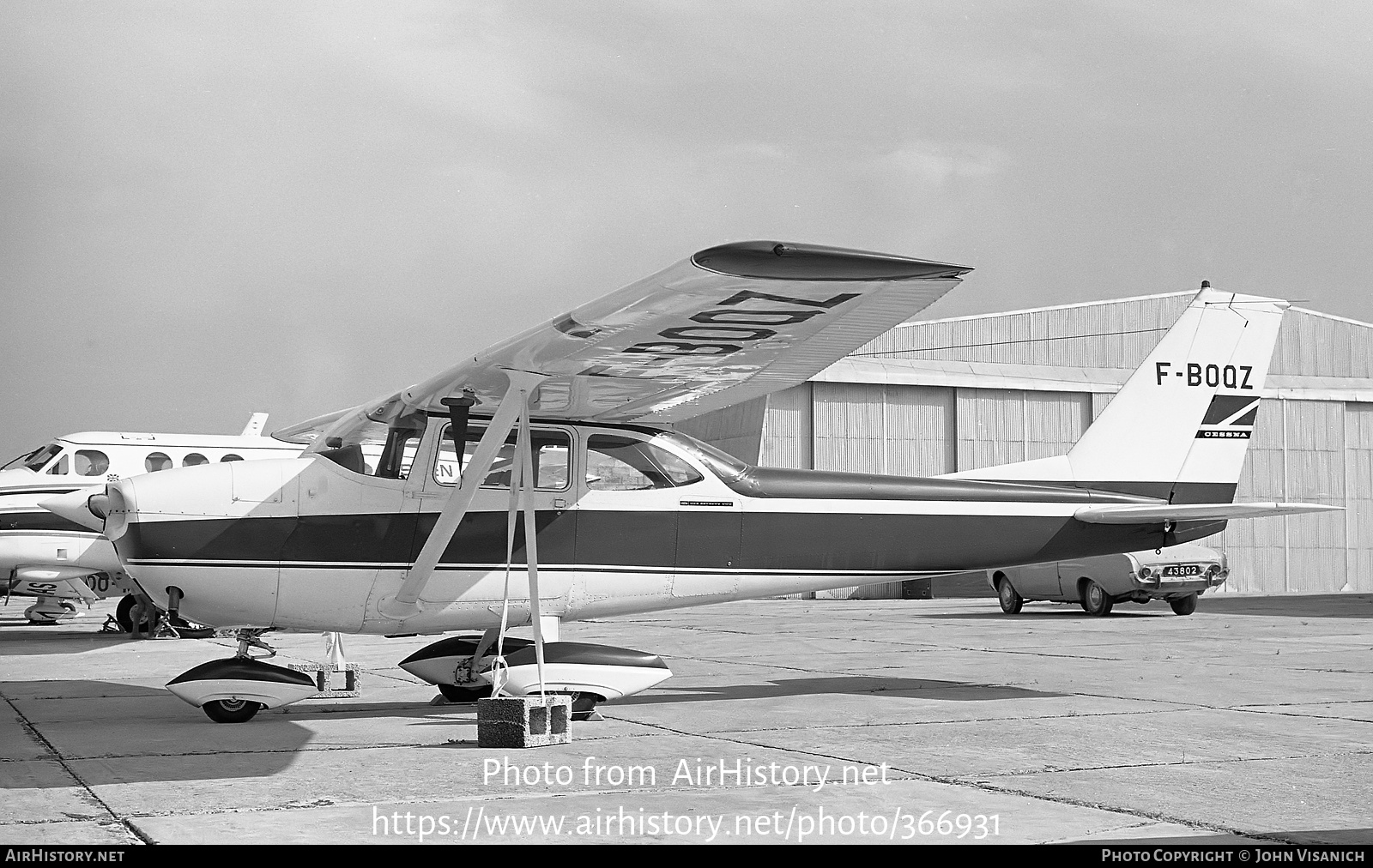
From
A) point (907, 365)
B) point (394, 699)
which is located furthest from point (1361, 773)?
point (907, 365)

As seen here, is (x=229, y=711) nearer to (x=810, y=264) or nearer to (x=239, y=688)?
(x=239, y=688)

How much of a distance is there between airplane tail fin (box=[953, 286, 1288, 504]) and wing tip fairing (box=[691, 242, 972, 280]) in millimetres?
4976

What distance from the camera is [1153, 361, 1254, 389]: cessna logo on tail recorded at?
10363 mm

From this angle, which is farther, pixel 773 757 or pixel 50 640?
pixel 50 640

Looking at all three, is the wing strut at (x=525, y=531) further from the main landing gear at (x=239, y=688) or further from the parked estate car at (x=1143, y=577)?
the parked estate car at (x=1143, y=577)

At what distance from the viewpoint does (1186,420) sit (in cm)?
1036

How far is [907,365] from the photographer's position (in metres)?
35.3

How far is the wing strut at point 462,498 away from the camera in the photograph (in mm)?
7652

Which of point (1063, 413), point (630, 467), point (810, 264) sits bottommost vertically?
point (630, 467)

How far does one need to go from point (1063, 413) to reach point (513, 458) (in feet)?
97.4

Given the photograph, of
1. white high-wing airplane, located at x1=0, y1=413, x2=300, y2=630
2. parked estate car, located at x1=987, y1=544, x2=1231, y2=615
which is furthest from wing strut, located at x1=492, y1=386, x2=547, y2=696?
parked estate car, located at x1=987, y1=544, x2=1231, y2=615

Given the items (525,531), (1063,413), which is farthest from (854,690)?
(1063,413)

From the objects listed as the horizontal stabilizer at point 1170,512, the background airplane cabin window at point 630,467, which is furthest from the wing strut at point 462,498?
the horizontal stabilizer at point 1170,512
